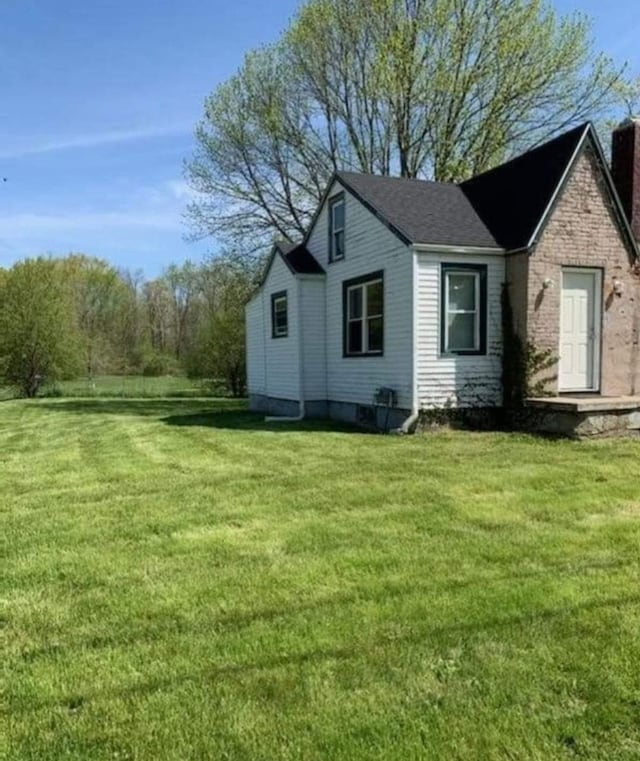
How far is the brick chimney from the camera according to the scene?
11.3m

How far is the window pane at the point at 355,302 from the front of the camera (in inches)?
497

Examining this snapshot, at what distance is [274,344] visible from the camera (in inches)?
621

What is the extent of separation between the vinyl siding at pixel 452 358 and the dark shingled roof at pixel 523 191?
2.08 ft

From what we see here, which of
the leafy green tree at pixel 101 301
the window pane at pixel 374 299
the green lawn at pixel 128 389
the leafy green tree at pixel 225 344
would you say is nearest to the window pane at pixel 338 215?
the window pane at pixel 374 299

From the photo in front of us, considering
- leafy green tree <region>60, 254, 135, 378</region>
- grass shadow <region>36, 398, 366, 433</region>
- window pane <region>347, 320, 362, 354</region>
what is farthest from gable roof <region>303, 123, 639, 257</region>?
leafy green tree <region>60, 254, 135, 378</region>

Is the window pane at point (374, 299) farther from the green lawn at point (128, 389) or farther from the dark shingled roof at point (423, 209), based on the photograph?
the green lawn at point (128, 389)

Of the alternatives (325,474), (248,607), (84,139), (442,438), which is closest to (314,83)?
(84,139)

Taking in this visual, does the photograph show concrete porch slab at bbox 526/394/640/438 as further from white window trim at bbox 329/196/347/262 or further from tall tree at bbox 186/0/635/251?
tall tree at bbox 186/0/635/251

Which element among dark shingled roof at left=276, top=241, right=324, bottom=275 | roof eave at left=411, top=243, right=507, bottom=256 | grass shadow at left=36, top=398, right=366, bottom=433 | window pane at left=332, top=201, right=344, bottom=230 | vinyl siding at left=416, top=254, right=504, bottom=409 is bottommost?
grass shadow at left=36, top=398, right=366, bottom=433

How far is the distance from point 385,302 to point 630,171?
498 cm

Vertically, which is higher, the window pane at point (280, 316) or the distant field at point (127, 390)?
the window pane at point (280, 316)

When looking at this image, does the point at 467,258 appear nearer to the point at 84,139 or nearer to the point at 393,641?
the point at 393,641

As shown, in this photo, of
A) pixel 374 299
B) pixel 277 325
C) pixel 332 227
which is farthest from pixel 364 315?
pixel 277 325

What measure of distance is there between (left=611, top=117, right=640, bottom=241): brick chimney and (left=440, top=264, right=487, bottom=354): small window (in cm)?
304
